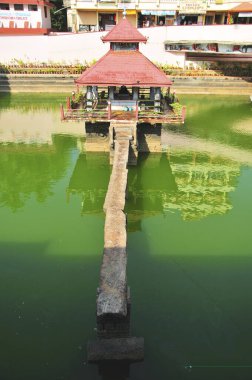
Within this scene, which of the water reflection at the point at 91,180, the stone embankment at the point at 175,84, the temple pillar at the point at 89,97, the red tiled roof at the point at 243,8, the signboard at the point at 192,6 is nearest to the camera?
the water reflection at the point at 91,180

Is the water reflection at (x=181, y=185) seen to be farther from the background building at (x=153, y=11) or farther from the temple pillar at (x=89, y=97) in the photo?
the background building at (x=153, y=11)

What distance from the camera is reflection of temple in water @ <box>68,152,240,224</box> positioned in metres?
12.5

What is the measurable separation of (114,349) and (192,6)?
1582 inches

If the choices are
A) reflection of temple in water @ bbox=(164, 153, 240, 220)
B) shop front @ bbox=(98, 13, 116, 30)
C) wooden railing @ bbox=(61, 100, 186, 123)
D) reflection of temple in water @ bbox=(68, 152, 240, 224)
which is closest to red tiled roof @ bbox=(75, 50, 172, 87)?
A: wooden railing @ bbox=(61, 100, 186, 123)

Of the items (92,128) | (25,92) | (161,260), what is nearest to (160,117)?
(92,128)

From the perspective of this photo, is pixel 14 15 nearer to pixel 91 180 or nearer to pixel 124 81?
pixel 124 81

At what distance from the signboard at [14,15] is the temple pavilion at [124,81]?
22.7 m

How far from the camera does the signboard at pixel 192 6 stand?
127 feet

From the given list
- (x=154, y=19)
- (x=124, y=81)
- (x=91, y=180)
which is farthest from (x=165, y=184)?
(x=154, y=19)

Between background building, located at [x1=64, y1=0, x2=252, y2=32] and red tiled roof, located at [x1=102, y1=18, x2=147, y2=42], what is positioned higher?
background building, located at [x1=64, y1=0, x2=252, y2=32]

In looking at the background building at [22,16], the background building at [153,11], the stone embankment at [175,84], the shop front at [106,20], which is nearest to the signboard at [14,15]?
the background building at [22,16]

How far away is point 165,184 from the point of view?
1458 cm

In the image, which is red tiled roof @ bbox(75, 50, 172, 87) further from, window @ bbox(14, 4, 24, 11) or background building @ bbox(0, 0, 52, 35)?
window @ bbox(14, 4, 24, 11)

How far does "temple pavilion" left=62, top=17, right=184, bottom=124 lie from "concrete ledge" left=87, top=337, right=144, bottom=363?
10.8 metres
